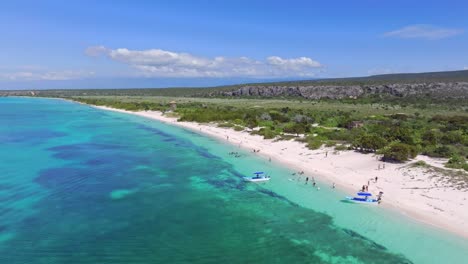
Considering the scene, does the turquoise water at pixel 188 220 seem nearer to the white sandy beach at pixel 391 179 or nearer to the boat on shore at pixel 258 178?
the boat on shore at pixel 258 178

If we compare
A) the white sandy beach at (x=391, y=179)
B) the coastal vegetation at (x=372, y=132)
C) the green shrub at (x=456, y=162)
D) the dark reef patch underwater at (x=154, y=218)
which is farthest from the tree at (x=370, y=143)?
the dark reef patch underwater at (x=154, y=218)

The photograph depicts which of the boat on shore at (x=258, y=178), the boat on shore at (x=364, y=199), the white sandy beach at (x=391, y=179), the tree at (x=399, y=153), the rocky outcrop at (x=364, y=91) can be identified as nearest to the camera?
the white sandy beach at (x=391, y=179)

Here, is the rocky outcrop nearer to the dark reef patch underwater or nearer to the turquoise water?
the turquoise water

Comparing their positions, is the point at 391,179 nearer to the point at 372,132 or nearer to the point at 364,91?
the point at 372,132

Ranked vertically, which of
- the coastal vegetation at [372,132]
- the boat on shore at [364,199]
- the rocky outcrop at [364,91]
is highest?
the rocky outcrop at [364,91]

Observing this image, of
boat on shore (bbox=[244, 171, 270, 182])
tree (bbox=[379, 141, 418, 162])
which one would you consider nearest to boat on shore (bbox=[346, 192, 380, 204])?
boat on shore (bbox=[244, 171, 270, 182])

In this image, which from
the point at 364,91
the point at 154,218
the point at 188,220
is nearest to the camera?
the point at 188,220

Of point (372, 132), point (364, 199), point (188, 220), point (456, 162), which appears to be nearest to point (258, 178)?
point (364, 199)
